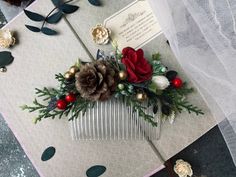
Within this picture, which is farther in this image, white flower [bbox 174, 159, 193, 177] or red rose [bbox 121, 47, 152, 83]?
white flower [bbox 174, 159, 193, 177]

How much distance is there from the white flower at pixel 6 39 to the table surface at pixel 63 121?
0.04 feet

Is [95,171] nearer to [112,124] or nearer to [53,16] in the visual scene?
[112,124]

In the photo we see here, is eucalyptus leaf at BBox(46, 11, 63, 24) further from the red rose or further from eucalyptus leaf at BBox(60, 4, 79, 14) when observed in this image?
the red rose

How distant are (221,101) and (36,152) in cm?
33

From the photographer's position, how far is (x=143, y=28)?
0.67m

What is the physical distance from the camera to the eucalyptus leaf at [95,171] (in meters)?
0.68

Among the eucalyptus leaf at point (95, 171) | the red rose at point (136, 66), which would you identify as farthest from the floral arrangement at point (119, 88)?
the eucalyptus leaf at point (95, 171)

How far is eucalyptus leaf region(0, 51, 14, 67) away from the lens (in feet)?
2.18

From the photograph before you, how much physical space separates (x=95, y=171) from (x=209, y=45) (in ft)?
0.96

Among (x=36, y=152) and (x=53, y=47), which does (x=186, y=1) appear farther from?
(x=36, y=152)

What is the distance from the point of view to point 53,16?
67cm

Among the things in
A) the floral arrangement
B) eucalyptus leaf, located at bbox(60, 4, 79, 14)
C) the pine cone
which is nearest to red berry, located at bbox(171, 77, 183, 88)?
the floral arrangement

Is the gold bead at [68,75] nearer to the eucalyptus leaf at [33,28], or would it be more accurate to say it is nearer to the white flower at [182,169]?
the eucalyptus leaf at [33,28]

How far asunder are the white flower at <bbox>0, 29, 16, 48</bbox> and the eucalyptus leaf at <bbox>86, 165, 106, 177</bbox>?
26 cm
